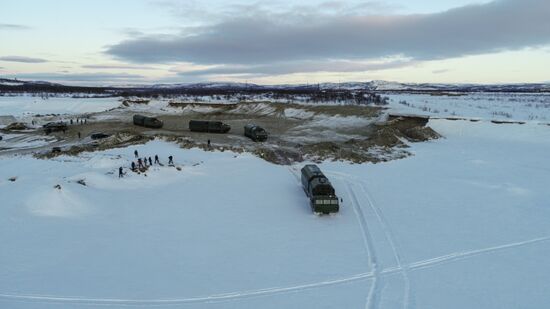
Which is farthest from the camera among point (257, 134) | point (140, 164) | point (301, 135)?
point (301, 135)

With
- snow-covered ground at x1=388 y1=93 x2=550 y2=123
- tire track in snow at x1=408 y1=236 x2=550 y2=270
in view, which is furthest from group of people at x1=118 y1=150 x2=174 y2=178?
snow-covered ground at x1=388 y1=93 x2=550 y2=123

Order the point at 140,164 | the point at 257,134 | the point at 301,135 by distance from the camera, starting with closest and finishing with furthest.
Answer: the point at 140,164
the point at 257,134
the point at 301,135

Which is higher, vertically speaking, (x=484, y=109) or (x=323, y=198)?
(x=484, y=109)

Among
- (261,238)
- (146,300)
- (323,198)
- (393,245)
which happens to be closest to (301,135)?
(323,198)

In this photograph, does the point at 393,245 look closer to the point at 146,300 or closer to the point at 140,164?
the point at 146,300

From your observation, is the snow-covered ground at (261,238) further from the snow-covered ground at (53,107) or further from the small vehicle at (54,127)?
the snow-covered ground at (53,107)

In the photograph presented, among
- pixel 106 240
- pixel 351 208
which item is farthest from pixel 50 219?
pixel 351 208

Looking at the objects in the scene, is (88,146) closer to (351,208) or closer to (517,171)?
(351,208)

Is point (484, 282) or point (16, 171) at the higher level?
point (16, 171)
